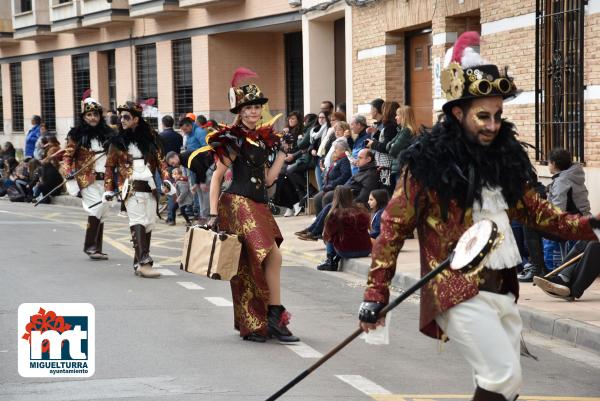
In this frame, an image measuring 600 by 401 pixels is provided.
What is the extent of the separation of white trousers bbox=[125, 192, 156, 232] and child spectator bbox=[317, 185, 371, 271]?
213cm

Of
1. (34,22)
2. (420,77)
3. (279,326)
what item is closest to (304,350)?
(279,326)

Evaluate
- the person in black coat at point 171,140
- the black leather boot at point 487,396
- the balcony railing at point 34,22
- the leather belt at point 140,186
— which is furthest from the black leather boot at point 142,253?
the balcony railing at point 34,22

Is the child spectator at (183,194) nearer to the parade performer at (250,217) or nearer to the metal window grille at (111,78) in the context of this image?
the parade performer at (250,217)

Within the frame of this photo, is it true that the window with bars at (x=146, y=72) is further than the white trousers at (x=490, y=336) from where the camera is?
Yes

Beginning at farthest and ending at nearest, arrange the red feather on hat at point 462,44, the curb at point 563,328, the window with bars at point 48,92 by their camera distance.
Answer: the window with bars at point 48,92, the curb at point 563,328, the red feather on hat at point 462,44

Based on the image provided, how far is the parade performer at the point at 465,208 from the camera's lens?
5.29 metres

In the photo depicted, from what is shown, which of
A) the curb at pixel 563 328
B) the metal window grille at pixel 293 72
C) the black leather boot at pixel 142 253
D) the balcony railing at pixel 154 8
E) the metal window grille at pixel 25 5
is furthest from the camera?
the metal window grille at pixel 25 5

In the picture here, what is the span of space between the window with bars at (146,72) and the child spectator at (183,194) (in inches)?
457

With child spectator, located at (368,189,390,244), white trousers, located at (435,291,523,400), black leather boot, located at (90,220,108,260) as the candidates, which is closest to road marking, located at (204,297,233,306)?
child spectator, located at (368,189,390,244)

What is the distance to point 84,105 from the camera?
1437 cm

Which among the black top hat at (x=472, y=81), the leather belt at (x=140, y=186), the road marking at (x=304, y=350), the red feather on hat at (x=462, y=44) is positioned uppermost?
the red feather on hat at (x=462, y=44)

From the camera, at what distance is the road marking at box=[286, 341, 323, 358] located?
27.7 ft

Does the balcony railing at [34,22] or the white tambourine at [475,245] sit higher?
the balcony railing at [34,22]

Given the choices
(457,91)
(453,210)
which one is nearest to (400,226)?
(453,210)
